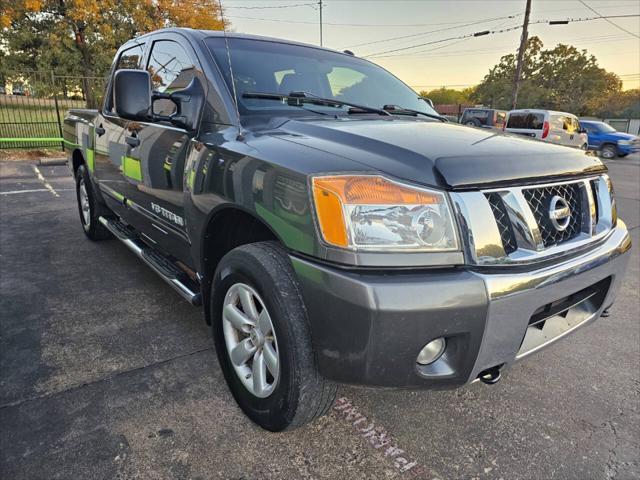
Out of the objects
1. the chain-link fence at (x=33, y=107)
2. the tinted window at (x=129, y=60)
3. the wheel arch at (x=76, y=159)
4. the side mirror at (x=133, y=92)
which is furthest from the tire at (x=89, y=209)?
the chain-link fence at (x=33, y=107)

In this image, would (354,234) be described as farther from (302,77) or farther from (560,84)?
(560,84)

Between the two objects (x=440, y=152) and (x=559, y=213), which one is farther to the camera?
(x=559, y=213)

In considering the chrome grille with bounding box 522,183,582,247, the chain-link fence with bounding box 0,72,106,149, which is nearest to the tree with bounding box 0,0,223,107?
the chain-link fence with bounding box 0,72,106,149

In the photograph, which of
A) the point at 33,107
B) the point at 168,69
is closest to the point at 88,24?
the point at 33,107

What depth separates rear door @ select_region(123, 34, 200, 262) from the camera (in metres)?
2.48

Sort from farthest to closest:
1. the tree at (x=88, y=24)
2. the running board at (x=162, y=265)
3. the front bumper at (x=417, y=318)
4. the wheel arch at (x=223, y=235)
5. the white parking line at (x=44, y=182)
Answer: the tree at (x=88, y=24) < the white parking line at (x=44, y=182) < the running board at (x=162, y=265) < the wheel arch at (x=223, y=235) < the front bumper at (x=417, y=318)

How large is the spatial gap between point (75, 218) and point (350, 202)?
5.34 m

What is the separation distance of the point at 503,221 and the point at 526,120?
1635cm

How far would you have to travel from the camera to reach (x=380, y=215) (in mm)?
1497

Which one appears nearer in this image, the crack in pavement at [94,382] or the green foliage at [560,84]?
the crack in pavement at [94,382]

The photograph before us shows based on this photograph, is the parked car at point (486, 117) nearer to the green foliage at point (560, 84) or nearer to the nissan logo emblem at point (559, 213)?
the nissan logo emblem at point (559, 213)

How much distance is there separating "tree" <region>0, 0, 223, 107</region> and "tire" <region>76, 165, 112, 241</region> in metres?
13.7

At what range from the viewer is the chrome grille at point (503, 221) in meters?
1.60

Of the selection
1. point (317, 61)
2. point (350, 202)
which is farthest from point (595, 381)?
point (317, 61)
